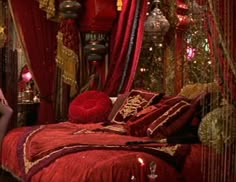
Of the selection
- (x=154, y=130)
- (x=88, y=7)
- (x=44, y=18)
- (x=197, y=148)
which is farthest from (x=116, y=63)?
(x=197, y=148)

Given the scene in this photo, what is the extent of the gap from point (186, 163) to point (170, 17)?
219 cm

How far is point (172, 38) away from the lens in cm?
495

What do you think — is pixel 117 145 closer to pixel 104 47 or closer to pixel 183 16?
pixel 183 16

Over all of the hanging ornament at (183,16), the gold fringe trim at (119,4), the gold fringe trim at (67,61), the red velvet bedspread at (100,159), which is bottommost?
the red velvet bedspread at (100,159)

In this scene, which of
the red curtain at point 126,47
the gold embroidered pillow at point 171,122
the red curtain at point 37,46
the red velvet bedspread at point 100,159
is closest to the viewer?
the red velvet bedspread at point 100,159

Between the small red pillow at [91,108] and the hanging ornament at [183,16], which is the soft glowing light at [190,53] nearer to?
the hanging ornament at [183,16]

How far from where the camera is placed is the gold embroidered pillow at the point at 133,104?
4.41 metres

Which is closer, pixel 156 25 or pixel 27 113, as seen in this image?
pixel 156 25

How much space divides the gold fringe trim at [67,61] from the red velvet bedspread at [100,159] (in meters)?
1.84

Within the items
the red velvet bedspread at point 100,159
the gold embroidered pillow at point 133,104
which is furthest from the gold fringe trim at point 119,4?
the red velvet bedspread at point 100,159

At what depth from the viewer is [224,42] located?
8.95 ft

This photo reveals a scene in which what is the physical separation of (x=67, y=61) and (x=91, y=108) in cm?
101

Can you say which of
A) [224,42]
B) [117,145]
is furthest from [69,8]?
[224,42]

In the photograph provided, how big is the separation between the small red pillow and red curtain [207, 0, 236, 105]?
7.25 feet
